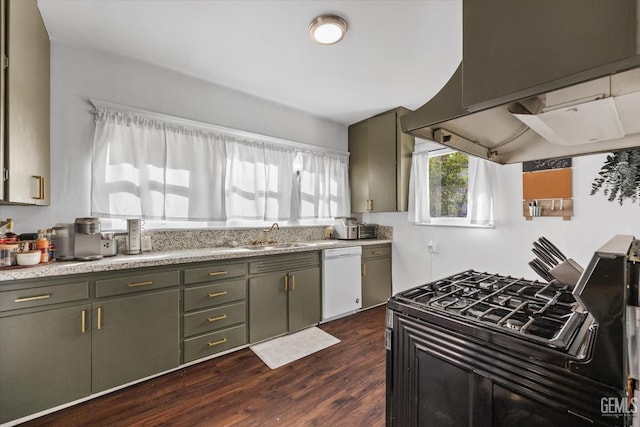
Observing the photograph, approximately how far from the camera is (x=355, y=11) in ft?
6.22

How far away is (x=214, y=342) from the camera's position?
2.44m

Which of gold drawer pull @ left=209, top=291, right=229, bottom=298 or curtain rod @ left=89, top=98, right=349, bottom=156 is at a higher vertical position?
curtain rod @ left=89, top=98, right=349, bottom=156

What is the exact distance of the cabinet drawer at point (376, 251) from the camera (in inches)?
146

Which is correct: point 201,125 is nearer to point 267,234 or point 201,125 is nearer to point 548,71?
point 267,234

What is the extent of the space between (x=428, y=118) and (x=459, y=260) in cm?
280

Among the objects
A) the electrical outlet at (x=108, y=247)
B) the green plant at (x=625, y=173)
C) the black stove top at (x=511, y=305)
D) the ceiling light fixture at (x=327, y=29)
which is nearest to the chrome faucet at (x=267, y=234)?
the electrical outlet at (x=108, y=247)

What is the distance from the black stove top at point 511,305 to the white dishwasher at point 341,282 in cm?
176

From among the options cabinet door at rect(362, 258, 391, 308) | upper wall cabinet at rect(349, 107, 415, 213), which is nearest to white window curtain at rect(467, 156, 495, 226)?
upper wall cabinet at rect(349, 107, 415, 213)

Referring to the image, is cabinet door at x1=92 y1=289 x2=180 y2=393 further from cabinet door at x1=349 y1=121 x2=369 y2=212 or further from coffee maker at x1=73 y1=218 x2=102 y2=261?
cabinet door at x1=349 y1=121 x2=369 y2=212

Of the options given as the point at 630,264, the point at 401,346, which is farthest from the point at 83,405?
the point at 630,264

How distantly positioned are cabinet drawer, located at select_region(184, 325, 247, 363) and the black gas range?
1719 mm

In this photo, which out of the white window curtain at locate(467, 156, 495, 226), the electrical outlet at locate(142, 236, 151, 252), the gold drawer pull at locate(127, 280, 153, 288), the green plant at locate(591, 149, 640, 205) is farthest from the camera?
the white window curtain at locate(467, 156, 495, 226)

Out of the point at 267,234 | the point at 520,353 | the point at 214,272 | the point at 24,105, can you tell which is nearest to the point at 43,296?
the point at 214,272

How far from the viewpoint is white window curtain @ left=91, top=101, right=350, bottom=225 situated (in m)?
2.43
